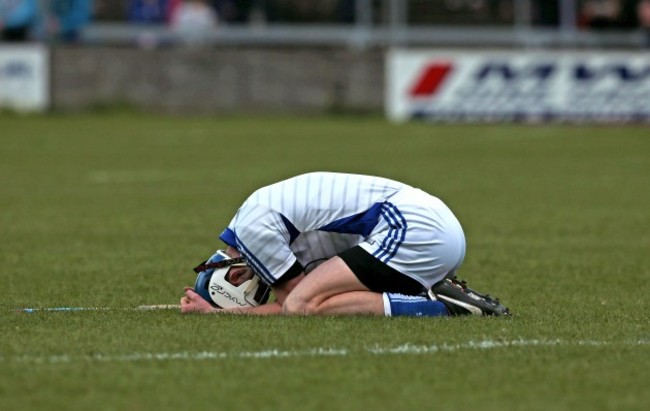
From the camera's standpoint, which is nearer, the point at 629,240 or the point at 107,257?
the point at 107,257

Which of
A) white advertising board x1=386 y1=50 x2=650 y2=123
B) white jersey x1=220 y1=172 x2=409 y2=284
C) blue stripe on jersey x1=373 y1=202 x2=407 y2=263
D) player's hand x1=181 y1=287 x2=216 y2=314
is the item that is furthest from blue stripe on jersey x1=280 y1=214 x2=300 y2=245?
white advertising board x1=386 y1=50 x2=650 y2=123

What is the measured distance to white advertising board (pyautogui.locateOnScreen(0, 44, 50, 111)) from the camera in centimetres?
3092

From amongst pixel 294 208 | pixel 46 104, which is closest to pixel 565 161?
pixel 46 104

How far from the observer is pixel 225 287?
8109mm

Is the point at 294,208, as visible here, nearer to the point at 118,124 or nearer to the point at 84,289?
the point at 84,289

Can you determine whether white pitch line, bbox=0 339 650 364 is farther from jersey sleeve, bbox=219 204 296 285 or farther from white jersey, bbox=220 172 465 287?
jersey sleeve, bbox=219 204 296 285

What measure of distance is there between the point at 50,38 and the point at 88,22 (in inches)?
46.5

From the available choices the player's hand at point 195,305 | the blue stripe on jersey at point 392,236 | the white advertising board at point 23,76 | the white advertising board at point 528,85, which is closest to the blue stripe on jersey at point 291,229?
the blue stripe on jersey at point 392,236

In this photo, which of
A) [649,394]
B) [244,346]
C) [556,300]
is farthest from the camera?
[556,300]

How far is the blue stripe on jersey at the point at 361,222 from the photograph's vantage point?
25.9 feet

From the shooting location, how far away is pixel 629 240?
12844mm

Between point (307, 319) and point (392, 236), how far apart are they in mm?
638

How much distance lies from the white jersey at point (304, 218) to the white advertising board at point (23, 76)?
23.9 m

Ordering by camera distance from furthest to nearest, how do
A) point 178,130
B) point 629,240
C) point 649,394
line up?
point 178,130 → point 629,240 → point 649,394
